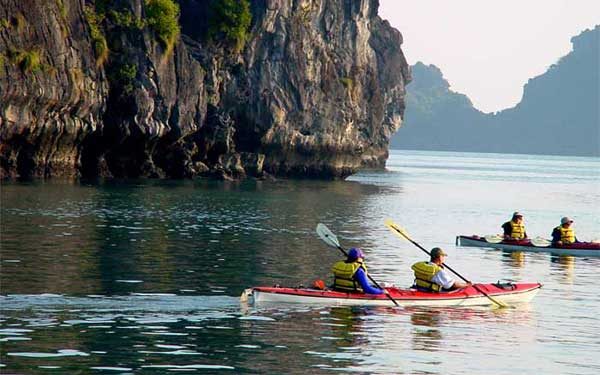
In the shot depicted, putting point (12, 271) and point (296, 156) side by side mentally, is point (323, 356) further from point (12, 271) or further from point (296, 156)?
point (296, 156)

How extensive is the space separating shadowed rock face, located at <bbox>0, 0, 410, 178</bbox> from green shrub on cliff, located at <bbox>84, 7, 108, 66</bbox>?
0.26m

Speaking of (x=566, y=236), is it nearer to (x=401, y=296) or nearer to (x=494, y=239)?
(x=494, y=239)

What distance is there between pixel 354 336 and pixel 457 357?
9.97 feet

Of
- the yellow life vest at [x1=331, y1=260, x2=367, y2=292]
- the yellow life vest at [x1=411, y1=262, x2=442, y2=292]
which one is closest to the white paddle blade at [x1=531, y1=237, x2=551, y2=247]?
the yellow life vest at [x1=411, y1=262, x2=442, y2=292]

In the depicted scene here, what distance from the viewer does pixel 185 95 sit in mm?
102438

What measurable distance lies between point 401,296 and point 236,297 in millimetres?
4738

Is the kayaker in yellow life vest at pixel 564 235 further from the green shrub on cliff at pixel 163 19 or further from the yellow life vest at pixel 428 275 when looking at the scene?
the green shrub on cliff at pixel 163 19

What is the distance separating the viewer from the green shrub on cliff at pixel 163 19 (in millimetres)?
99000

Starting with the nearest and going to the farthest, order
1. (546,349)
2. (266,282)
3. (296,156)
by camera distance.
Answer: (546,349) → (266,282) → (296,156)

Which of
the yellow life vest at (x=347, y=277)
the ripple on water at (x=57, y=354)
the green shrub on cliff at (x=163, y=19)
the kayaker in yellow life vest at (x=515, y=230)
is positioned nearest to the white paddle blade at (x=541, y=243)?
the kayaker in yellow life vest at (x=515, y=230)

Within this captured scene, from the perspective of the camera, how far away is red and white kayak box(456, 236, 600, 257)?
53.0 m

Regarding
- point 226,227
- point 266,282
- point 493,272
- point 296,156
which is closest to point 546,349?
point 266,282

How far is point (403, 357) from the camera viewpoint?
26391mm

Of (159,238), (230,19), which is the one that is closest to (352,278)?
(159,238)
